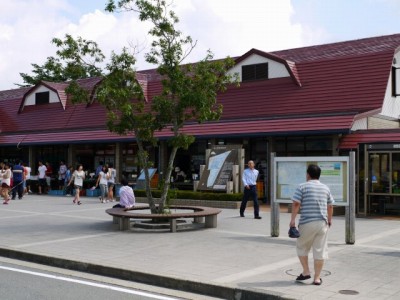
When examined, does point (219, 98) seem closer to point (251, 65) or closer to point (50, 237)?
point (251, 65)

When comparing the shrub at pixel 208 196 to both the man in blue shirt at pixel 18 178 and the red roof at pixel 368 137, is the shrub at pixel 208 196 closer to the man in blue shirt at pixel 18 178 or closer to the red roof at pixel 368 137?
the red roof at pixel 368 137

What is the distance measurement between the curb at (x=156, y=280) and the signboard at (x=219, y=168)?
1167 cm

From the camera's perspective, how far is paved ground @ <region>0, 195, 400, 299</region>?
23.4 ft

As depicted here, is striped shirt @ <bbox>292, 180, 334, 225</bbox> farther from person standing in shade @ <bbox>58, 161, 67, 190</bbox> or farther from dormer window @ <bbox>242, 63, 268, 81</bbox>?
person standing in shade @ <bbox>58, 161, 67, 190</bbox>

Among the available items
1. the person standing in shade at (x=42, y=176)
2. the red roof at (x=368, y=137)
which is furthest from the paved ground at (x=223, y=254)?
the person standing in shade at (x=42, y=176)

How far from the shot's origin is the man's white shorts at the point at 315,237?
7.20 metres

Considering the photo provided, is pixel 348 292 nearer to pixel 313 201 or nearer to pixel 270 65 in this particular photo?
pixel 313 201

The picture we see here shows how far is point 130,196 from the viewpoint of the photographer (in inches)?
581

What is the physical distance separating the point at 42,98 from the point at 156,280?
1082 inches

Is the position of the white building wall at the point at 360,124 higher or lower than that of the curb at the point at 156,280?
higher

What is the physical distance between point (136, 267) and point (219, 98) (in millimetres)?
16918

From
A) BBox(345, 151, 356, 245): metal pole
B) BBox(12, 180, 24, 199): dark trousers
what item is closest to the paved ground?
BBox(345, 151, 356, 245): metal pole

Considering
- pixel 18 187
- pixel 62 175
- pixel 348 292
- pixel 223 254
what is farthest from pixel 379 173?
pixel 62 175

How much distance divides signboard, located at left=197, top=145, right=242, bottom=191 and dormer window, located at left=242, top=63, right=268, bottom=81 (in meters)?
4.38
